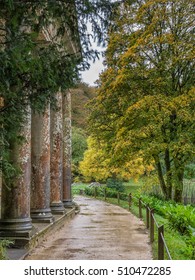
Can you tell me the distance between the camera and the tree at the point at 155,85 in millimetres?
16688

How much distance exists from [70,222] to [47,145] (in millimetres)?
4282

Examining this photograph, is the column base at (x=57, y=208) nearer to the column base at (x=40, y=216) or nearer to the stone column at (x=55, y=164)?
the stone column at (x=55, y=164)

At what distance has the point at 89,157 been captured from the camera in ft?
112

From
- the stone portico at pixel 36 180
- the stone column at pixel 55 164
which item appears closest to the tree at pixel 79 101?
the stone portico at pixel 36 180

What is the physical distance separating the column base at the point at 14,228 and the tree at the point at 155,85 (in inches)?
339

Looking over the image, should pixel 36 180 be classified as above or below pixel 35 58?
below

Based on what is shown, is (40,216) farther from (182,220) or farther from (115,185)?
(115,185)

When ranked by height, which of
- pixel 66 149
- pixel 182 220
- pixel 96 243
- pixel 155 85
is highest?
pixel 155 85

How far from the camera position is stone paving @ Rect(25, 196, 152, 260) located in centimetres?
831

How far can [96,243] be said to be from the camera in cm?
987

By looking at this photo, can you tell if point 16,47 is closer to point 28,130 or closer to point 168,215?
point 28,130

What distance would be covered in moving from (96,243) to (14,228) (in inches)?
90.5

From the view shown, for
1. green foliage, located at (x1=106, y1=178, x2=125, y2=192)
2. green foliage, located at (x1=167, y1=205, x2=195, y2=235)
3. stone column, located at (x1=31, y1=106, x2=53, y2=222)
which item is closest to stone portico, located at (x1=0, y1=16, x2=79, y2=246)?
stone column, located at (x1=31, y1=106, x2=53, y2=222)

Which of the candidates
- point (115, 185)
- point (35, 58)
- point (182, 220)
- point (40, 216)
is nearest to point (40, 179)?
point (40, 216)
